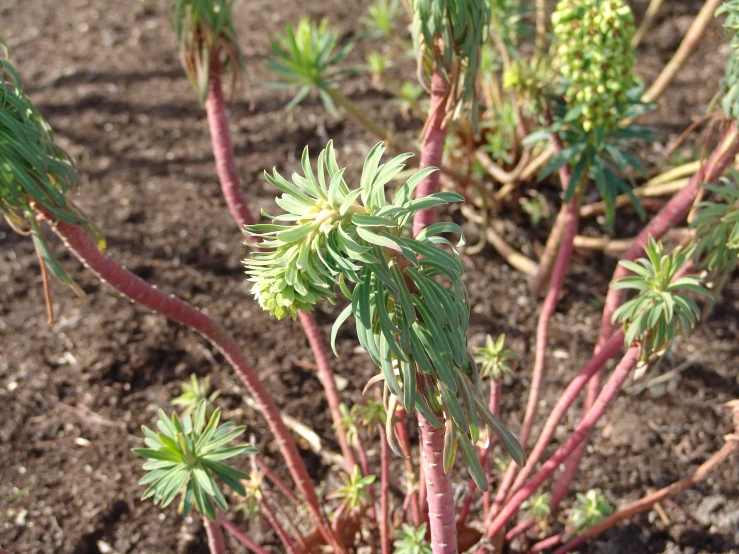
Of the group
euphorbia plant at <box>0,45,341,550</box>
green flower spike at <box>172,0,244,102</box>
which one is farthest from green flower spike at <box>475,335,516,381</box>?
green flower spike at <box>172,0,244,102</box>

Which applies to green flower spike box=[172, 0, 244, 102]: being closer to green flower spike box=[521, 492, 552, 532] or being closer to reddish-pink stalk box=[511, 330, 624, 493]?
reddish-pink stalk box=[511, 330, 624, 493]

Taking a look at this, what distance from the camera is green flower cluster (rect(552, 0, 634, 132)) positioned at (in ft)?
A: 6.85

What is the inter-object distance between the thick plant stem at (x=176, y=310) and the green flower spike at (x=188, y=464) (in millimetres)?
234

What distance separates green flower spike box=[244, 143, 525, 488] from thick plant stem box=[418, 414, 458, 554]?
65mm

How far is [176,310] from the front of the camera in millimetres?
1726

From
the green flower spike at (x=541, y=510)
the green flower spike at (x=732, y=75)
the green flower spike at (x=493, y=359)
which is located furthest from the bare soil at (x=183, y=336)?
the green flower spike at (x=732, y=75)

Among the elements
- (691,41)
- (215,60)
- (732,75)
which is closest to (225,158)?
(215,60)

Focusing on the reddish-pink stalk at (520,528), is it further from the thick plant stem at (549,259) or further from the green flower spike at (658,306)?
the thick plant stem at (549,259)

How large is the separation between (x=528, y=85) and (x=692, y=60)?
6.22 feet

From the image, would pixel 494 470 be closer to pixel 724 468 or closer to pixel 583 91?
pixel 724 468

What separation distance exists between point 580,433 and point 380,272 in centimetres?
107

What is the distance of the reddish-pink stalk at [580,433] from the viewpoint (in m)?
1.74

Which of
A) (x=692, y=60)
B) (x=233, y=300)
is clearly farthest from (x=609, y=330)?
(x=692, y=60)

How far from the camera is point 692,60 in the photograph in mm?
3939
